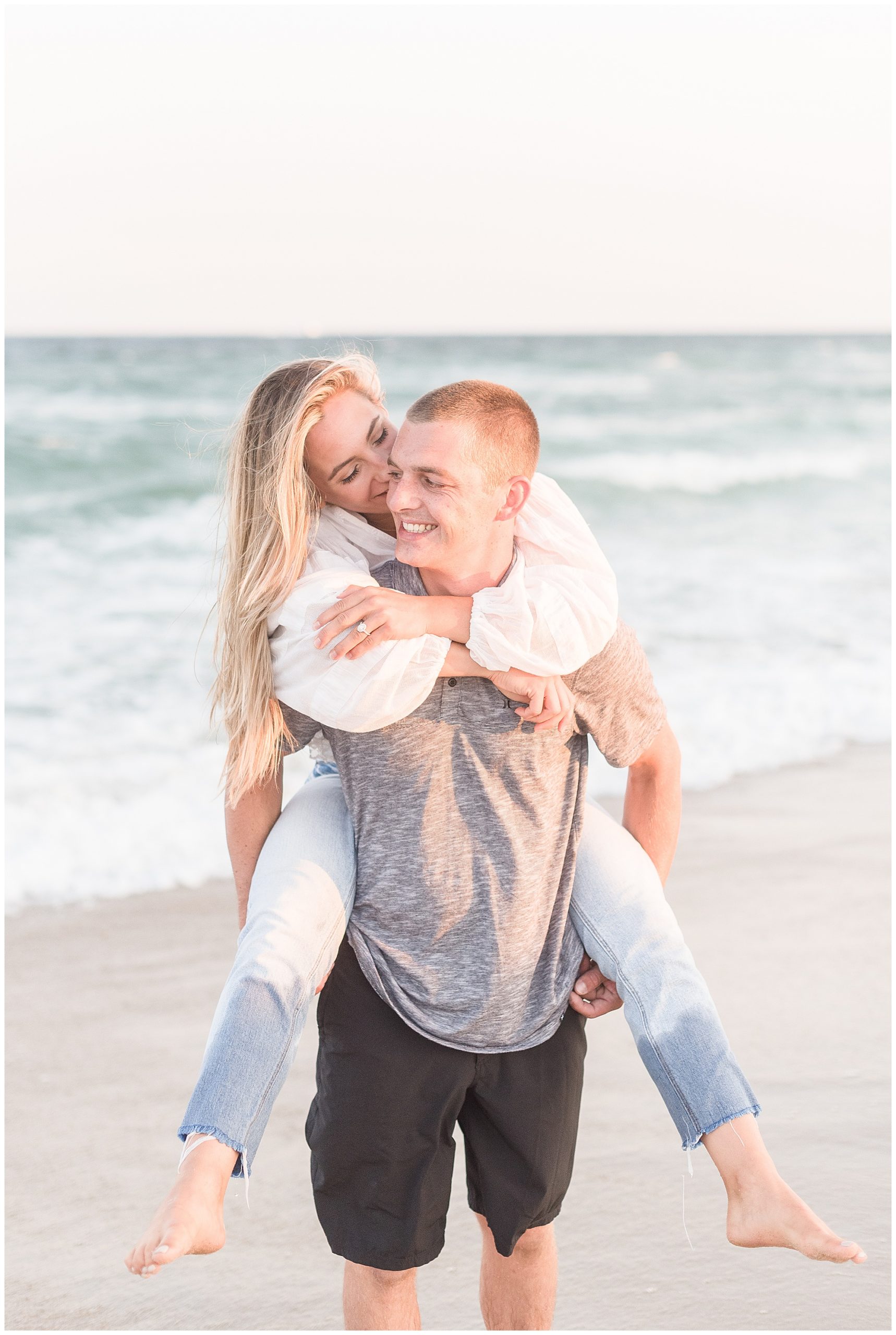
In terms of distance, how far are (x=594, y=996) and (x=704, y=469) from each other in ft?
51.0

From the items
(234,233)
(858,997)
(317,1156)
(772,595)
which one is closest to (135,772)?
(858,997)

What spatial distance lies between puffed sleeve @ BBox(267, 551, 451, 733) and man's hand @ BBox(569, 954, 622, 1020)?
650 mm

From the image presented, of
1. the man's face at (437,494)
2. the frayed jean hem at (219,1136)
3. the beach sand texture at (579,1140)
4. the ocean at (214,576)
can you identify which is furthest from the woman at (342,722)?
the beach sand texture at (579,1140)

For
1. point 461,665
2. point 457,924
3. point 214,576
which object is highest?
point 214,576

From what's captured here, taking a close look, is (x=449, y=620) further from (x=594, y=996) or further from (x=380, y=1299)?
(x=380, y=1299)

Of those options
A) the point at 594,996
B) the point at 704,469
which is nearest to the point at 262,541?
the point at 594,996

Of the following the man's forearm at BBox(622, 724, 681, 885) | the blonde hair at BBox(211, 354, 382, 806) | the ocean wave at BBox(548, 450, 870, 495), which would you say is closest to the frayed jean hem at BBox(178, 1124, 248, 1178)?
the blonde hair at BBox(211, 354, 382, 806)

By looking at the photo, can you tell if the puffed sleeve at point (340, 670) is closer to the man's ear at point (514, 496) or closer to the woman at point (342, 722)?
the woman at point (342, 722)

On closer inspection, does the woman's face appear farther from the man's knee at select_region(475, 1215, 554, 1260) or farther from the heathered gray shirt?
the man's knee at select_region(475, 1215, 554, 1260)

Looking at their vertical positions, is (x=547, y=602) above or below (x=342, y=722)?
above

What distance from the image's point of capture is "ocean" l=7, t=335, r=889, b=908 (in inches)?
228

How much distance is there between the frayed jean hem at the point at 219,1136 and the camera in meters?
1.99

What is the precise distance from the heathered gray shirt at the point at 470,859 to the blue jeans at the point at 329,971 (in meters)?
0.08

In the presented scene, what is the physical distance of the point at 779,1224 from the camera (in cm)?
194
